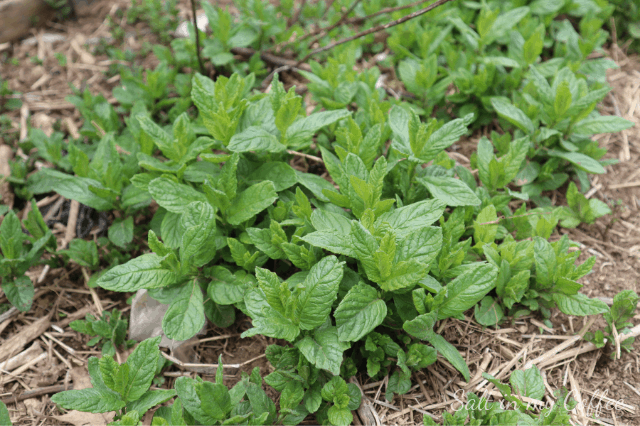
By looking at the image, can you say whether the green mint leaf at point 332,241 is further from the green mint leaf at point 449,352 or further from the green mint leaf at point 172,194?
the green mint leaf at point 172,194

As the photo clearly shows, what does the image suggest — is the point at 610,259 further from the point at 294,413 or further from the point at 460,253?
the point at 294,413

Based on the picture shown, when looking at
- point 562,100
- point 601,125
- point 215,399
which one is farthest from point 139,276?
point 601,125

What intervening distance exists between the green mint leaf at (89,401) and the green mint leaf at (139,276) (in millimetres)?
439

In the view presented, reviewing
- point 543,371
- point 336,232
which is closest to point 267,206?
point 336,232

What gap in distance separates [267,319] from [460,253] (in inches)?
35.7

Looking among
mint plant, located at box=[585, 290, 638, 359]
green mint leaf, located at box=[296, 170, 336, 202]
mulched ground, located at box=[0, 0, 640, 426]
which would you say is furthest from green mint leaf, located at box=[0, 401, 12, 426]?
mint plant, located at box=[585, 290, 638, 359]

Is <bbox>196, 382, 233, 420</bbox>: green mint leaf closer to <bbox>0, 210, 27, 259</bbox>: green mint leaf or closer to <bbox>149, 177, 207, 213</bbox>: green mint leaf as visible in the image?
<bbox>149, 177, 207, 213</bbox>: green mint leaf

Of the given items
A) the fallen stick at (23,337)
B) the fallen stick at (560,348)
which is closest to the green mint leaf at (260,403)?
the fallen stick at (560,348)

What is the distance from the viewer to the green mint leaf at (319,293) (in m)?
1.81

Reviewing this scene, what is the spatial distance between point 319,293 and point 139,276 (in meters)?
0.81

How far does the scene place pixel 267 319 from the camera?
72.9 inches

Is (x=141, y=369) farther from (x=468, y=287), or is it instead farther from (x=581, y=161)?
(x=581, y=161)

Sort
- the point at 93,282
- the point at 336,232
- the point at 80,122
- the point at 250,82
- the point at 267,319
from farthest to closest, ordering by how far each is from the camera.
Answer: the point at 80,122, the point at 250,82, the point at 93,282, the point at 336,232, the point at 267,319

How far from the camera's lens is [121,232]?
2463 mm
